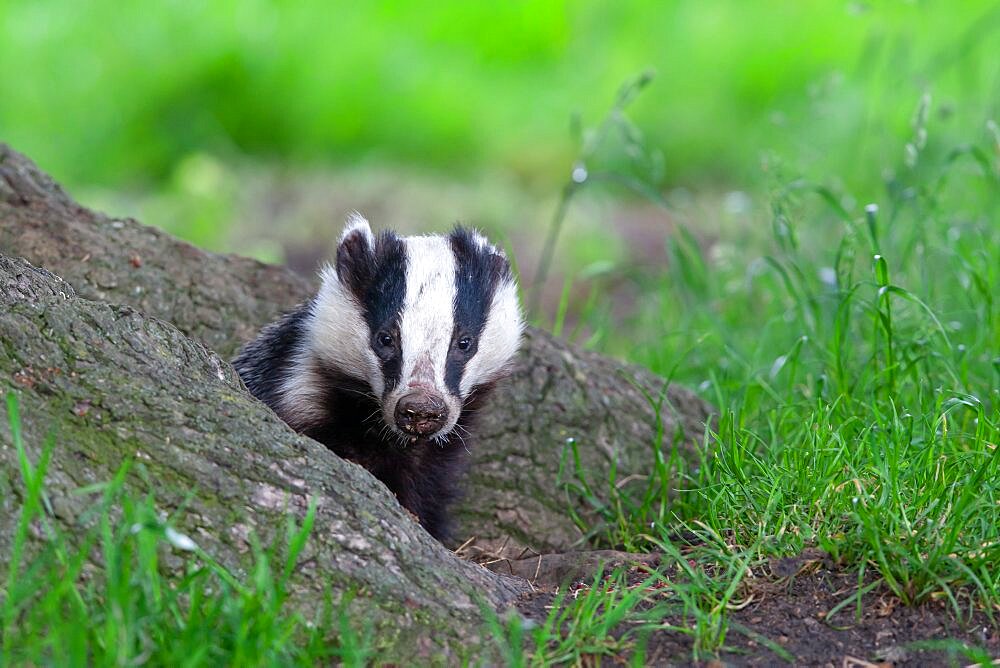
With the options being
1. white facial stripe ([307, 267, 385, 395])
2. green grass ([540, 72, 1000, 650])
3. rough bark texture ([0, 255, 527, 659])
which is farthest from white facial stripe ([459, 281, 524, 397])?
rough bark texture ([0, 255, 527, 659])

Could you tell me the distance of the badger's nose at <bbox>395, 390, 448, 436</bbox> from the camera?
354 centimetres

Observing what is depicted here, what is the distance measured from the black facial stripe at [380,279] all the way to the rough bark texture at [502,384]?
0.61 m

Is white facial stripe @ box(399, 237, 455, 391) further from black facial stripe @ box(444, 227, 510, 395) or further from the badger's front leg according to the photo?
the badger's front leg

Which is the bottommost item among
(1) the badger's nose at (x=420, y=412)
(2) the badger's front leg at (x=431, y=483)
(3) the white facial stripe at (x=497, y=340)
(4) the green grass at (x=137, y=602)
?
(2) the badger's front leg at (x=431, y=483)

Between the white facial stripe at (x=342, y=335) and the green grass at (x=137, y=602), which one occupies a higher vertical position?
the white facial stripe at (x=342, y=335)

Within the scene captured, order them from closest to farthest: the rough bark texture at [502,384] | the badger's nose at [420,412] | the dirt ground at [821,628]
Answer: the dirt ground at [821,628], the badger's nose at [420,412], the rough bark texture at [502,384]

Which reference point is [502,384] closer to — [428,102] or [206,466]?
[206,466]

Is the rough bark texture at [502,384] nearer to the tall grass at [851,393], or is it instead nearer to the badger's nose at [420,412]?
the tall grass at [851,393]

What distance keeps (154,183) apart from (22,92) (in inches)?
40.3

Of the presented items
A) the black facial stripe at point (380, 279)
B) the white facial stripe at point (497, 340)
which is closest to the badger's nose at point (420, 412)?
the black facial stripe at point (380, 279)

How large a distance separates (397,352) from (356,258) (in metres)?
0.42

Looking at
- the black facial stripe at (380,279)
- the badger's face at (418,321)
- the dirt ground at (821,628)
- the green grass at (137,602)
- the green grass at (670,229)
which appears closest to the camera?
the green grass at (137,602)

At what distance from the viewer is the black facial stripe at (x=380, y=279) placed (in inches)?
149

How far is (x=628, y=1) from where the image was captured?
1007cm
